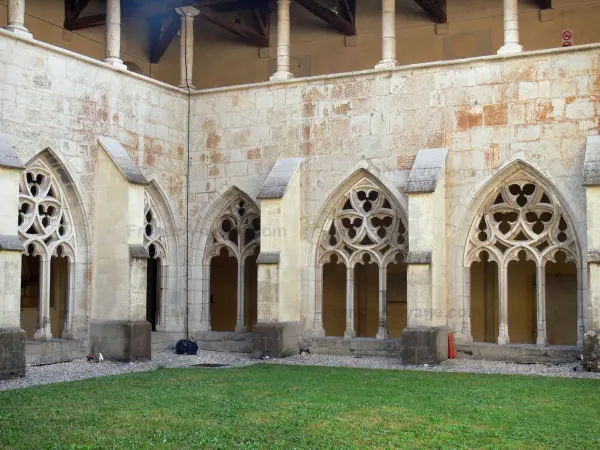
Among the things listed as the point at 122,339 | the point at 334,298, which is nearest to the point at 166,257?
the point at 122,339

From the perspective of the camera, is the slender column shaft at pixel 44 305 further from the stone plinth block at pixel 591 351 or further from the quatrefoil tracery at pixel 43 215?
the stone plinth block at pixel 591 351

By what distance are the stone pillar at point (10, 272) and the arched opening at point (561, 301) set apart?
1122 cm

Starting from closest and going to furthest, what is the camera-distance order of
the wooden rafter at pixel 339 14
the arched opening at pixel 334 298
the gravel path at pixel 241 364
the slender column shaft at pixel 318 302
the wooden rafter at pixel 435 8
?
the gravel path at pixel 241 364, the slender column shaft at pixel 318 302, the wooden rafter at pixel 435 8, the wooden rafter at pixel 339 14, the arched opening at pixel 334 298

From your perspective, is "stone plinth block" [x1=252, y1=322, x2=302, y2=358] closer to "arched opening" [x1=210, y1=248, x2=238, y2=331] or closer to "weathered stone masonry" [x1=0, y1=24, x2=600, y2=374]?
"weathered stone masonry" [x1=0, y1=24, x2=600, y2=374]

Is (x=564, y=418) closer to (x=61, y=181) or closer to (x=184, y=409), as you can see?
(x=184, y=409)

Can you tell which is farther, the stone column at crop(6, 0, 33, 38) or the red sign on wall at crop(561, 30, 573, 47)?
the red sign on wall at crop(561, 30, 573, 47)

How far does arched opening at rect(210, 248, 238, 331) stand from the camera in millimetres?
20344

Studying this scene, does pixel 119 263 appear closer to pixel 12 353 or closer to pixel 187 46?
pixel 12 353

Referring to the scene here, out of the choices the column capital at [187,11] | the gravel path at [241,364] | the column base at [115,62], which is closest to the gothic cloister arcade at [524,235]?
the gravel path at [241,364]

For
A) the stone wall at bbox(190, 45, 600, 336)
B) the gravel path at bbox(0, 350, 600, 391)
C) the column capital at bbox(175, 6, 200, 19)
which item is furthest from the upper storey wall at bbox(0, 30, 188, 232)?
the gravel path at bbox(0, 350, 600, 391)

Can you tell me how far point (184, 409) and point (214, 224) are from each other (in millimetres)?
7785

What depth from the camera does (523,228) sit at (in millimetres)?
14023

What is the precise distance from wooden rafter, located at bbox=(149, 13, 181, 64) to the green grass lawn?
31.2ft

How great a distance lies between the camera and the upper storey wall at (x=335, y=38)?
1741cm
